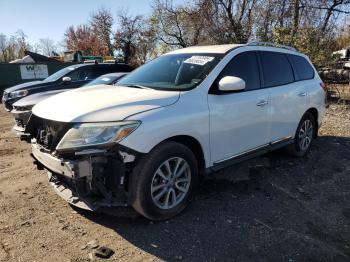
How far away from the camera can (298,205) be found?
4438 mm

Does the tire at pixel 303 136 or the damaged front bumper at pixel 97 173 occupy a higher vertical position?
the damaged front bumper at pixel 97 173

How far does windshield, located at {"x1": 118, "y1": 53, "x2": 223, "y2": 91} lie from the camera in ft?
14.2

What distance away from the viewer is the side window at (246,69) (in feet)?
15.1

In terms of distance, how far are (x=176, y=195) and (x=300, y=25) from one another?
12126mm

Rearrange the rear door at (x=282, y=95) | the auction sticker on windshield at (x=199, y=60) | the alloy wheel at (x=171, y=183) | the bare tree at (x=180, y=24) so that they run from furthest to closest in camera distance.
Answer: the bare tree at (x=180, y=24)
the rear door at (x=282, y=95)
the auction sticker on windshield at (x=199, y=60)
the alloy wheel at (x=171, y=183)

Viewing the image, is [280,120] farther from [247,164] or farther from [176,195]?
[176,195]

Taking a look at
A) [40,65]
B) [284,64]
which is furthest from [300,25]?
[40,65]

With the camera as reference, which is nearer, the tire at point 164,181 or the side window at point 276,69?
the tire at point 164,181

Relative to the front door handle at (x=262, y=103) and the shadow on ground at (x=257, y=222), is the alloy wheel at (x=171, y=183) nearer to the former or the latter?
the shadow on ground at (x=257, y=222)

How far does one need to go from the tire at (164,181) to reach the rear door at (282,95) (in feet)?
5.63

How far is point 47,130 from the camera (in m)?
3.84

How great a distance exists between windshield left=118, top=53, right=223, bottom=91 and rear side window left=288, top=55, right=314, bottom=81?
1942 millimetres

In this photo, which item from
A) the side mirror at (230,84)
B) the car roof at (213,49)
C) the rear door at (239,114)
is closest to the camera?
the side mirror at (230,84)

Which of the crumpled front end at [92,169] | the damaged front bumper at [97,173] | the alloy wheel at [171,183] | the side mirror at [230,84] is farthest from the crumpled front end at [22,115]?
the side mirror at [230,84]
